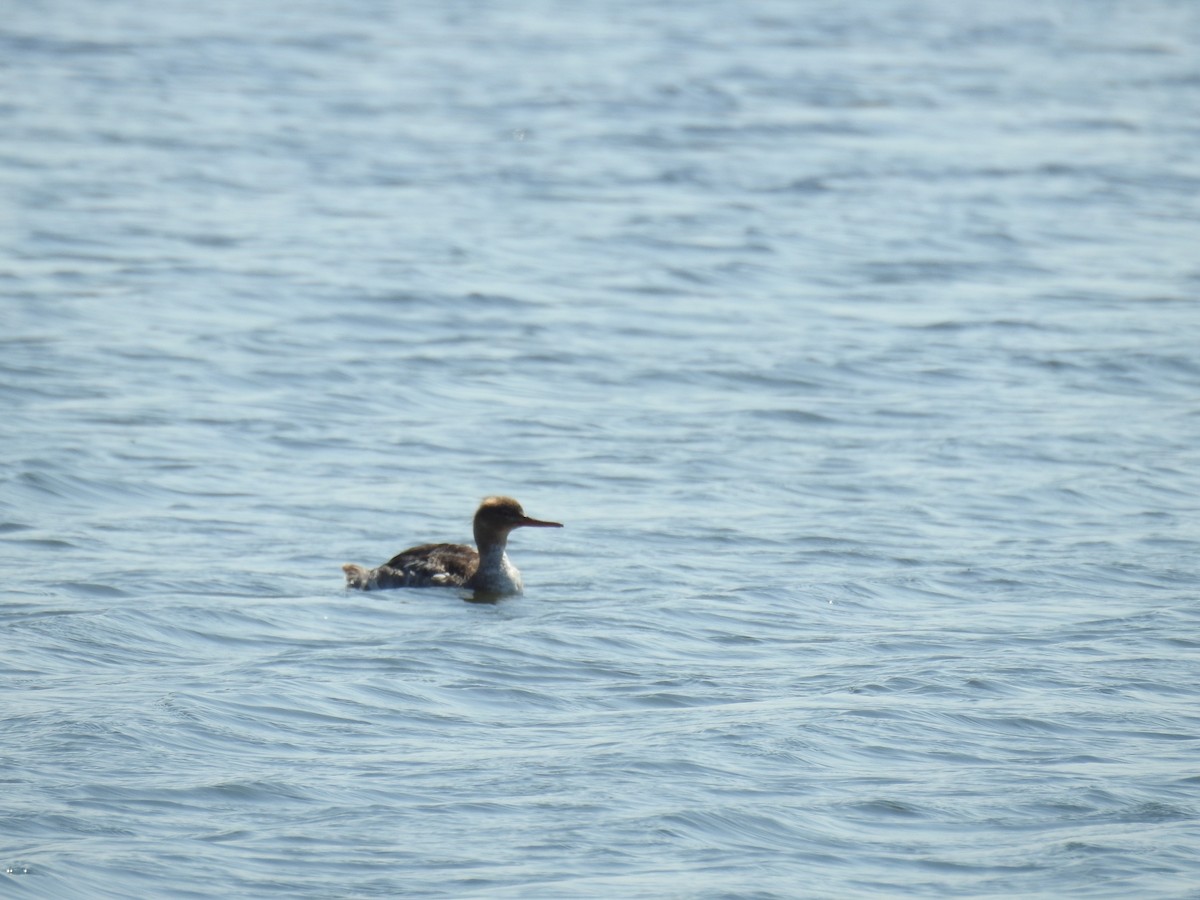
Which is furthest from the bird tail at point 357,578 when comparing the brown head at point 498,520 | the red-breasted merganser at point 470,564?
the brown head at point 498,520

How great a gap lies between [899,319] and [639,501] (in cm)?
689

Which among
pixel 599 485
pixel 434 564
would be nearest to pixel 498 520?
pixel 434 564

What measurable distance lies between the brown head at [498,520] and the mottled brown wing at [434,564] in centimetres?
15

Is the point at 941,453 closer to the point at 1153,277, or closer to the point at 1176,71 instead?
the point at 1153,277

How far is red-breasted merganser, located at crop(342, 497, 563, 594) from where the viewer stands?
37.7ft

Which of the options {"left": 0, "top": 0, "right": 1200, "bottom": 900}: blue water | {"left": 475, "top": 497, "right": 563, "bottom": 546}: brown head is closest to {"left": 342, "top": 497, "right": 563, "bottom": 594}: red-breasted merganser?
{"left": 475, "top": 497, "right": 563, "bottom": 546}: brown head

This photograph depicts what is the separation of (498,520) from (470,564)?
0.31 metres

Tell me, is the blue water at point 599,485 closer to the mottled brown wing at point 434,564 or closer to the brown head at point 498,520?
the mottled brown wing at point 434,564

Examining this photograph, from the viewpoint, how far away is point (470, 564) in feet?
39.3

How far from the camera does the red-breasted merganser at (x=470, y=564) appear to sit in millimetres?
11484

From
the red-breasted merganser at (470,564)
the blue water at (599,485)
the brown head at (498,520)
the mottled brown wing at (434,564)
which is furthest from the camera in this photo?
the brown head at (498,520)

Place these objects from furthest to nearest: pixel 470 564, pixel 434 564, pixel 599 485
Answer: pixel 599 485 → pixel 470 564 → pixel 434 564

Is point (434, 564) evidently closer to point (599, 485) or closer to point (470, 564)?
point (470, 564)

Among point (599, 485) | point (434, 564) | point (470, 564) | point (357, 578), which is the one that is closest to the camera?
point (357, 578)
